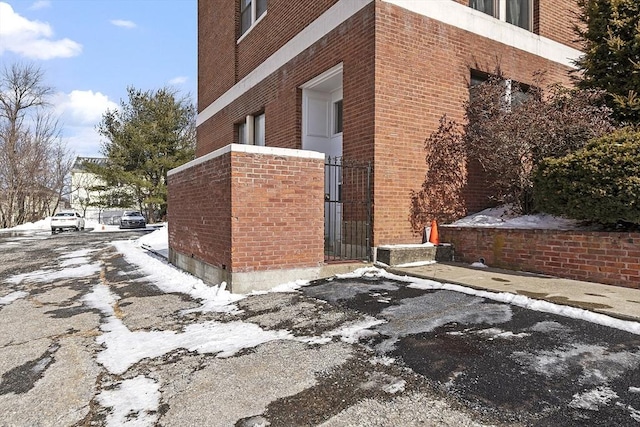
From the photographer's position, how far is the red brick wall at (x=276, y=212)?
5.66m

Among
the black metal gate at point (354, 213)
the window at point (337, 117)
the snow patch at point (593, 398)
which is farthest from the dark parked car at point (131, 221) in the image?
the snow patch at point (593, 398)

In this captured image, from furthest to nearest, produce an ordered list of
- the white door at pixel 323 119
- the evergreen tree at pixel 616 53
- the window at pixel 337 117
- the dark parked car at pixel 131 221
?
the dark parked car at pixel 131 221
the window at pixel 337 117
the white door at pixel 323 119
the evergreen tree at pixel 616 53

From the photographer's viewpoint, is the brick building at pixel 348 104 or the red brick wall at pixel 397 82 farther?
the red brick wall at pixel 397 82

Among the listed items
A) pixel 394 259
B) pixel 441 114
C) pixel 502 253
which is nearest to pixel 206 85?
pixel 441 114

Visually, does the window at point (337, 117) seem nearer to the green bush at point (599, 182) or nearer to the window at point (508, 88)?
the window at point (508, 88)

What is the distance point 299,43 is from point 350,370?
8.02 m

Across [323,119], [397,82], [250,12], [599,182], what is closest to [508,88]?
[397,82]

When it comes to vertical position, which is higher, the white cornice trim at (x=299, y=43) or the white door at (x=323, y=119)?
the white cornice trim at (x=299, y=43)

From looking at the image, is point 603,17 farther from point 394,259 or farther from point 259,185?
point 259,185

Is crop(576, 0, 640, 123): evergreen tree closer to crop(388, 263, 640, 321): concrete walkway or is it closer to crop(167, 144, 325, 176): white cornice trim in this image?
crop(388, 263, 640, 321): concrete walkway

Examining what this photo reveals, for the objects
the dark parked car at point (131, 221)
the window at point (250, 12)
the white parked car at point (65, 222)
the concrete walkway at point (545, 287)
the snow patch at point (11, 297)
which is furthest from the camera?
the dark parked car at point (131, 221)

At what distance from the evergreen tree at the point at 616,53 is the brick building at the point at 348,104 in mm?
1736

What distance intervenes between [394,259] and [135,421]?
483 centimetres

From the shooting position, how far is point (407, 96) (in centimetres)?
718
